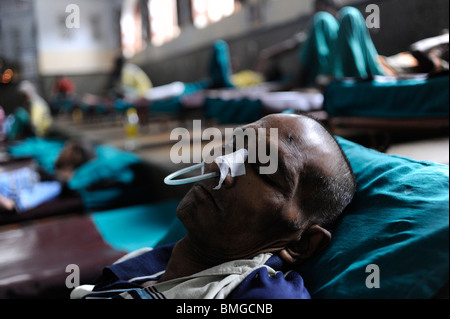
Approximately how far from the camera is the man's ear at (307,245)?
2.65 feet

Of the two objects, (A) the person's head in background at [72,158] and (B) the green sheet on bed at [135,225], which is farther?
(A) the person's head in background at [72,158]

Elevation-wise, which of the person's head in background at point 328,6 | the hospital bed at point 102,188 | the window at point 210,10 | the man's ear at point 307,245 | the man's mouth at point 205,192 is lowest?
the hospital bed at point 102,188

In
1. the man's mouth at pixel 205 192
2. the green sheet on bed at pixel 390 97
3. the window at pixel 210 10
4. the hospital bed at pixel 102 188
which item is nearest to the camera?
the man's mouth at pixel 205 192

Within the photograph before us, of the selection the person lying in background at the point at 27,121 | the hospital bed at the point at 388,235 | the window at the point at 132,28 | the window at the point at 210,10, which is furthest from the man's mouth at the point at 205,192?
the window at the point at 132,28

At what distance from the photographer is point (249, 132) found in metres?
0.82

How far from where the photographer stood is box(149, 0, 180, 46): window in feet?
33.4

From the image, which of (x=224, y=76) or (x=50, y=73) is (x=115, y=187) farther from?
(x=50, y=73)

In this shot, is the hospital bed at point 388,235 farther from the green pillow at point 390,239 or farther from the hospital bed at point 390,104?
the hospital bed at point 390,104

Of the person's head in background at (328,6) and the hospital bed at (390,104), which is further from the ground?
the person's head in background at (328,6)

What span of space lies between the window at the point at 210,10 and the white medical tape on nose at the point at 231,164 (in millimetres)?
6856

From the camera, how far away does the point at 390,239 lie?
75cm

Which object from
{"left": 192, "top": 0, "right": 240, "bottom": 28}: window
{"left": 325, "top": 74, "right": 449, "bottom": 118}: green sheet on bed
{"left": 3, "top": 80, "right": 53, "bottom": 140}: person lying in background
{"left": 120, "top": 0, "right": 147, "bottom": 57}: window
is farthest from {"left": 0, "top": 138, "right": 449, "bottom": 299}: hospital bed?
{"left": 120, "top": 0, "right": 147, "bottom": 57}: window

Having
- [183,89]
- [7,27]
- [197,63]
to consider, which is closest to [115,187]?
[183,89]
